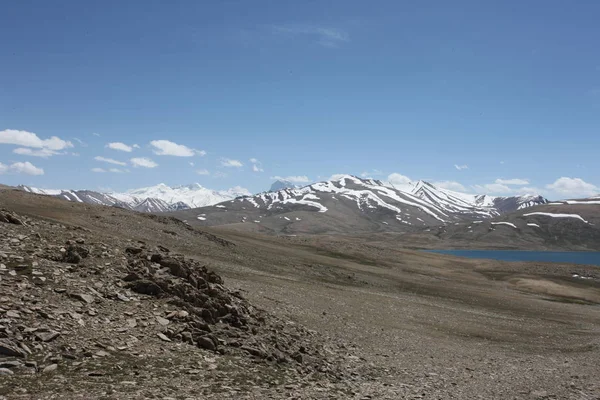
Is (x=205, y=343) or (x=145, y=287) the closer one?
(x=205, y=343)

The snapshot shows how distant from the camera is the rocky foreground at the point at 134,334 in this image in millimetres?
13688

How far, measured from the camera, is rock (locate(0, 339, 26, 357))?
13.5 metres

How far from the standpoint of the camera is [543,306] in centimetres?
5931

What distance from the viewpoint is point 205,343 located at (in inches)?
719

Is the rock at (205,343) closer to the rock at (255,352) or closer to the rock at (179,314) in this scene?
the rock at (255,352)

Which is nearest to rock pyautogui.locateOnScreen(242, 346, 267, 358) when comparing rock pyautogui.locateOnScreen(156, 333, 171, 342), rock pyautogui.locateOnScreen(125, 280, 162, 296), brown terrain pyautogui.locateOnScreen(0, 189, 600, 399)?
brown terrain pyautogui.locateOnScreen(0, 189, 600, 399)

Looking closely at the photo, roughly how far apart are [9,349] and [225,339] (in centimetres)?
827

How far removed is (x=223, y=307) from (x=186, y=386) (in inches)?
315

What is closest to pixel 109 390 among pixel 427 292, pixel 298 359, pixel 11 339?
pixel 11 339

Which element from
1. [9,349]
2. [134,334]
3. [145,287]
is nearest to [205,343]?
[134,334]

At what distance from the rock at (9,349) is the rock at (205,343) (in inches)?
248

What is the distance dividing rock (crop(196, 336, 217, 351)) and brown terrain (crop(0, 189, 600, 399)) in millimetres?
58

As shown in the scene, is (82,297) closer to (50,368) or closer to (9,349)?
(9,349)

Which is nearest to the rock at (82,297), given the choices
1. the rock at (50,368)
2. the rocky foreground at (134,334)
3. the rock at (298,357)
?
the rocky foreground at (134,334)
